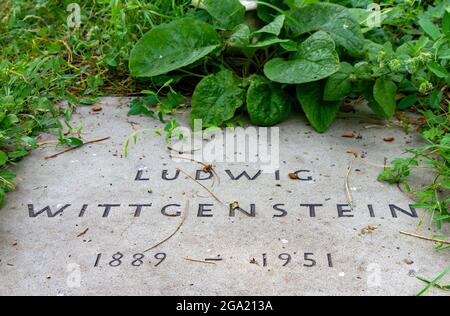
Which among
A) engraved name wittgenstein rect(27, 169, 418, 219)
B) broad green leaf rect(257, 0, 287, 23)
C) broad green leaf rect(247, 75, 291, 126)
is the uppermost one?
broad green leaf rect(257, 0, 287, 23)

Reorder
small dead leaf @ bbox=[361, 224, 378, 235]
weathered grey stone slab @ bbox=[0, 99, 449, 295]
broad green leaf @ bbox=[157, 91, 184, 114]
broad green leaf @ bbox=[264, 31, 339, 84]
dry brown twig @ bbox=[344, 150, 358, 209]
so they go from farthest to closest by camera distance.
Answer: broad green leaf @ bbox=[157, 91, 184, 114] → broad green leaf @ bbox=[264, 31, 339, 84] → dry brown twig @ bbox=[344, 150, 358, 209] → small dead leaf @ bbox=[361, 224, 378, 235] → weathered grey stone slab @ bbox=[0, 99, 449, 295]

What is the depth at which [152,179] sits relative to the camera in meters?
2.30

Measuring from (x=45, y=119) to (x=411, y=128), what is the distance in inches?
58.0

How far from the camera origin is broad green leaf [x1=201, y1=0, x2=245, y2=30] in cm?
273

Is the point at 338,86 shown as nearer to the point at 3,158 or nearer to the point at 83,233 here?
the point at 83,233

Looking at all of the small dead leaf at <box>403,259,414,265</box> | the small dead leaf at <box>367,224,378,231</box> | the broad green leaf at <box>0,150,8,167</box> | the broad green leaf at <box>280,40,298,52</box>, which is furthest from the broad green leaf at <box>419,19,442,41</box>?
the broad green leaf at <box>0,150,8,167</box>

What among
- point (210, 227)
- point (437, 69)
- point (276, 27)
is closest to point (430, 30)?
point (437, 69)

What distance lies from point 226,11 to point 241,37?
7.8 inches

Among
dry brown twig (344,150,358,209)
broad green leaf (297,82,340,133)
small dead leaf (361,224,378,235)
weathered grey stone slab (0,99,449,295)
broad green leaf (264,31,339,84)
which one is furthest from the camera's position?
broad green leaf (297,82,340,133)

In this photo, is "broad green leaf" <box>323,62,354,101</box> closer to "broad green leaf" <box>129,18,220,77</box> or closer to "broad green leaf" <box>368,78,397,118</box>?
"broad green leaf" <box>368,78,397,118</box>

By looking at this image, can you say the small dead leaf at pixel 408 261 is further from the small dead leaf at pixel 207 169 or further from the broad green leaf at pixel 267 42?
the broad green leaf at pixel 267 42

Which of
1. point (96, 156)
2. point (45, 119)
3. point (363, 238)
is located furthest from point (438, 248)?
point (45, 119)

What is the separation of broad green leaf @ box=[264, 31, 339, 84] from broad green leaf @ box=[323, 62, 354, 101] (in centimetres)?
8

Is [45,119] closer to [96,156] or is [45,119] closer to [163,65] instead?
[96,156]
